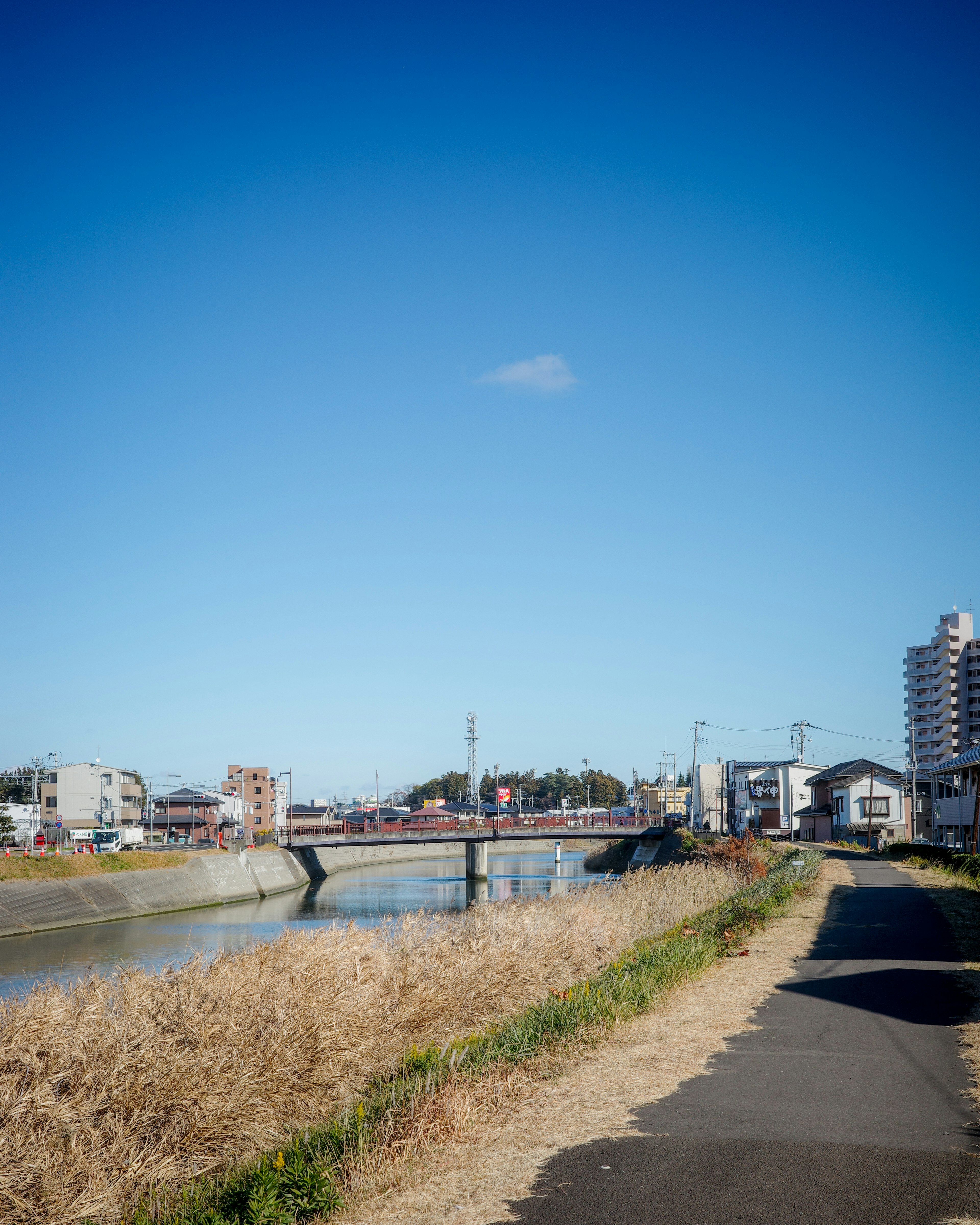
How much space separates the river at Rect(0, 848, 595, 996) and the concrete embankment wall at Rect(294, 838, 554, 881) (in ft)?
4.09

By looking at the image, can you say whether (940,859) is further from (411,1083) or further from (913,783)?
(411,1083)

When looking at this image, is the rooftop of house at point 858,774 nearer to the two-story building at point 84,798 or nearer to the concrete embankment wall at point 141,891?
the concrete embankment wall at point 141,891

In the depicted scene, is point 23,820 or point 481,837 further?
point 23,820

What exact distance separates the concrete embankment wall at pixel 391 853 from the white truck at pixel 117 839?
45.3 feet

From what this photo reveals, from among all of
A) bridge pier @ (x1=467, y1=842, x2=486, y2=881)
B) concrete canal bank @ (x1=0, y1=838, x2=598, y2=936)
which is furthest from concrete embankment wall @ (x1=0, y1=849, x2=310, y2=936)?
bridge pier @ (x1=467, y1=842, x2=486, y2=881)

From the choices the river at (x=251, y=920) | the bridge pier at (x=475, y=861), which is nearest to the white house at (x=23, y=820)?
the river at (x=251, y=920)

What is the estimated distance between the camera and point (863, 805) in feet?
239

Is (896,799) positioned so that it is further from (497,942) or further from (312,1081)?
(312,1081)

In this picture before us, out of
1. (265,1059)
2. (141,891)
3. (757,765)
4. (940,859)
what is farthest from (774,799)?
(265,1059)

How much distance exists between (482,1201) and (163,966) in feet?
25.6

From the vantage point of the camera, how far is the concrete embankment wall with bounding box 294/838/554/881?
81.8m

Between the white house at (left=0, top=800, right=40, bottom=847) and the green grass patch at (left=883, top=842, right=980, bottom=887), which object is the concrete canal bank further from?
the green grass patch at (left=883, top=842, right=980, bottom=887)

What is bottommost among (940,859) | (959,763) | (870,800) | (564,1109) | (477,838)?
(477,838)

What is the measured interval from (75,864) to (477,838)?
35984 millimetres
